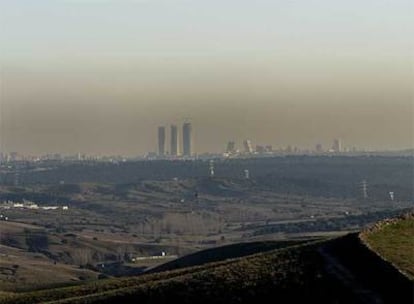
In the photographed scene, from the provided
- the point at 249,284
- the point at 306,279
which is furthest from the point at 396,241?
the point at 249,284

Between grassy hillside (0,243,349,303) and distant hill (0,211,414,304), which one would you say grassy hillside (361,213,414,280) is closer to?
distant hill (0,211,414,304)

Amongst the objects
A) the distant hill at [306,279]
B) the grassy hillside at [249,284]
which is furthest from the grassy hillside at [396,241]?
the grassy hillside at [249,284]

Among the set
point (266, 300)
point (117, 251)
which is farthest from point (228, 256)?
point (117, 251)

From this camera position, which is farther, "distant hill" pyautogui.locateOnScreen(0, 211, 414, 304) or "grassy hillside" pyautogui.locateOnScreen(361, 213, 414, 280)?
"grassy hillside" pyautogui.locateOnScreen(361, 213, 414, 280)

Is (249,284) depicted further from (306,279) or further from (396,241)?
(396,241)

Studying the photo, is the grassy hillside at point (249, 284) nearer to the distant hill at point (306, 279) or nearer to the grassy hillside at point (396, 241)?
the distant hill at point (306, 279)

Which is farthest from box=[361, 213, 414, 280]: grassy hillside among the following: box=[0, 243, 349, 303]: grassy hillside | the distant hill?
box=[0, 243, 349, 303]: grassy hillside

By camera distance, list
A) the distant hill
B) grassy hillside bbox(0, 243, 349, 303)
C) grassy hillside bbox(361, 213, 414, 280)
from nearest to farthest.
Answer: the distant hill → grassy hillside bbox(361, 213, 414, 280) → grassy hillside bbox(0, 243, 349, 303)

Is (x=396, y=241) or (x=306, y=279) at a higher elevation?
(x=396, y=241)

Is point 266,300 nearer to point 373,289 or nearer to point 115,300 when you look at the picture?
point 373,289
